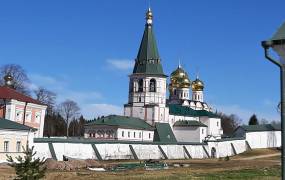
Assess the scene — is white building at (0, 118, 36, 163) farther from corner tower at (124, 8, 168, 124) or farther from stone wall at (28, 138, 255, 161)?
corner tower at (124, 8, 168, 124)

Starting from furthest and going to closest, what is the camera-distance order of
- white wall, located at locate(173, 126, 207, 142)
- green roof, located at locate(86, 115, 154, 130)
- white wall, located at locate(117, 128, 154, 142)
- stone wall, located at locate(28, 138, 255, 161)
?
white wall, located at locate(173, 126, 207, 142) → green roof, located at locate(86, 115, 154, 130) → white wall, located at locate(117, 128, 154, 142) → stone wall, located at locate(28, 138, 255, 161)

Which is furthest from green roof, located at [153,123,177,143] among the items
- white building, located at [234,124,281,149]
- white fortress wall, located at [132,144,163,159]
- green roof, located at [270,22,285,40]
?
green roof, located at [270,22,285,40]

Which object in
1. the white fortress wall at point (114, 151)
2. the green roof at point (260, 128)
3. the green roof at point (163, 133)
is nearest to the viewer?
the white fortress wall at point (114, 151)

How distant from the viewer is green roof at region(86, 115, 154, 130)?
62797 mm

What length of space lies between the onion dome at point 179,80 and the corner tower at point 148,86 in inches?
818

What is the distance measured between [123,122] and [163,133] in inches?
287

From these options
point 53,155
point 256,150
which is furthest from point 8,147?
point 256,150

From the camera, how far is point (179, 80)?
89625 mm

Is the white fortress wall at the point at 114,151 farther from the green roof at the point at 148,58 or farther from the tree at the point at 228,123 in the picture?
the tree at the point at 228,123

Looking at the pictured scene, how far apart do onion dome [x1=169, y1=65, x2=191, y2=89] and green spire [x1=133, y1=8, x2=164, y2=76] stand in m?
20.9

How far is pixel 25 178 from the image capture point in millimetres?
10773

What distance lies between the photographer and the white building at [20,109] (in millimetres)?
44188

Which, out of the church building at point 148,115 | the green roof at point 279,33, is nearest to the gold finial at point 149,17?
the church building at point 148,115

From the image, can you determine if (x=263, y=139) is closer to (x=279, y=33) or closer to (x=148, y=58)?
(x=148, y=58)
